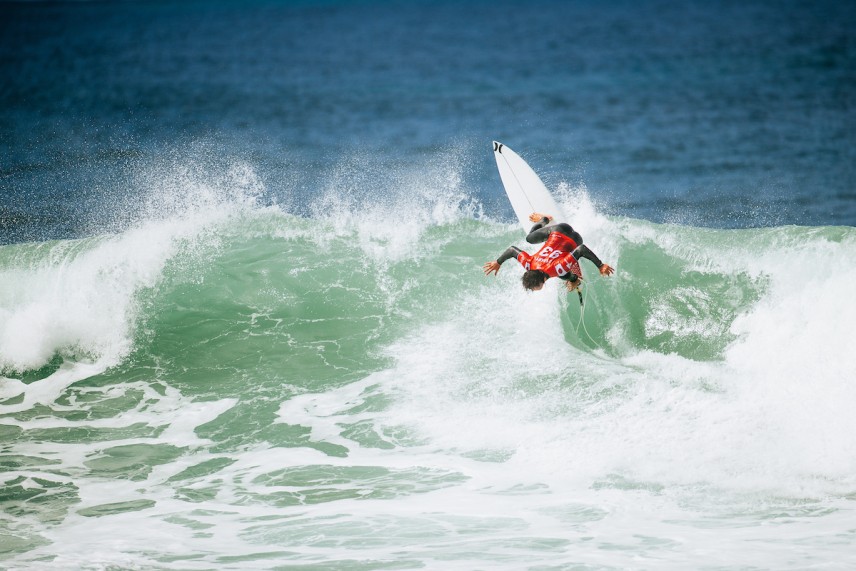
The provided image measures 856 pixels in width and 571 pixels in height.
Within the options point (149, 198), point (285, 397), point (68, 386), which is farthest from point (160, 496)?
point (149, 198)

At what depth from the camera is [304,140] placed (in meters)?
25.8

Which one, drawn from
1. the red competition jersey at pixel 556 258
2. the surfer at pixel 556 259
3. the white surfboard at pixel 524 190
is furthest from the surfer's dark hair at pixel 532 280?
the white surfboard at pixel 524 190

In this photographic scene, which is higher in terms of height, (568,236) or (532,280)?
(568,236)

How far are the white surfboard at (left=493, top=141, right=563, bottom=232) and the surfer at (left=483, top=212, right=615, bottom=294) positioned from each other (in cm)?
176

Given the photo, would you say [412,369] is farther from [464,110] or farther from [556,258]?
[464,110]

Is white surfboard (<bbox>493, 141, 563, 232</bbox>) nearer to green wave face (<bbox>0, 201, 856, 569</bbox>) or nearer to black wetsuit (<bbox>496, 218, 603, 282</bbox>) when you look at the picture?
green wave face (<bbox>0, 201, 856, 569</bbox>)

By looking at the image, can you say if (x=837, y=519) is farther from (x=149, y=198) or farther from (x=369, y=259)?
(x=149, y=198)

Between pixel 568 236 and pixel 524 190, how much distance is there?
234 centimetres

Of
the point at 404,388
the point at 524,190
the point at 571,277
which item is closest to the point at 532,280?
the point at 571,277

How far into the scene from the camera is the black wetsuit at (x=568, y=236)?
9.20m

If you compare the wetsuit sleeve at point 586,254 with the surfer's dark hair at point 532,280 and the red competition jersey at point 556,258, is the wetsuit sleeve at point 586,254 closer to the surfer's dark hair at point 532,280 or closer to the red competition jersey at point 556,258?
the red competition jersey at point 556,258

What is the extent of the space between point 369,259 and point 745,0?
6898 cm

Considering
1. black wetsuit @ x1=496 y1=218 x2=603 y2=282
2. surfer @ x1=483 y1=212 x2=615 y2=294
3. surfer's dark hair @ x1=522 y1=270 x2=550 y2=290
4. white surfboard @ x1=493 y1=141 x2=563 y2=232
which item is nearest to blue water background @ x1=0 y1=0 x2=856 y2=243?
white surfboard @ x1=493 y1=141 x2=563 y2=232

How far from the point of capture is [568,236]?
374 inches
